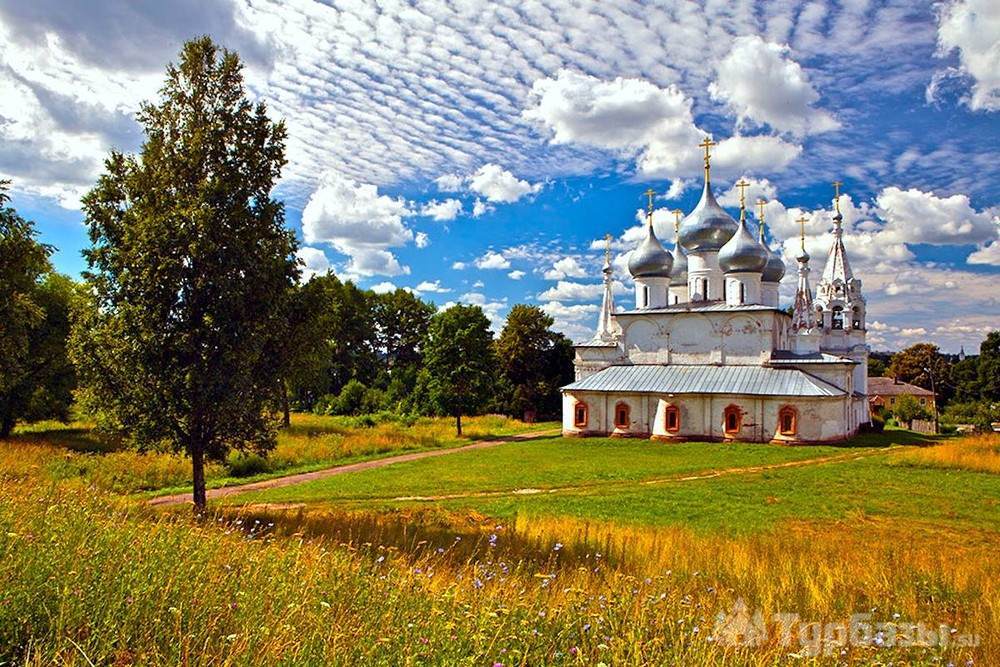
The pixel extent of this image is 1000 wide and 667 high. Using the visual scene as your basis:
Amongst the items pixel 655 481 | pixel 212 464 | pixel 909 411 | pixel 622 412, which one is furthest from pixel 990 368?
pixel 212 464

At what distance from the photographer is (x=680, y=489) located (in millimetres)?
18734

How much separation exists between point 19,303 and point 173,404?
473cm

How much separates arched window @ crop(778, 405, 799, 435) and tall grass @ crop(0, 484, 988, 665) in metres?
24.2

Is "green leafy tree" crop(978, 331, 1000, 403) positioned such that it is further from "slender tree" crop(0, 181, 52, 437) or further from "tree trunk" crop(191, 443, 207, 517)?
"slender tree" crop(0, 181, 52, 437)

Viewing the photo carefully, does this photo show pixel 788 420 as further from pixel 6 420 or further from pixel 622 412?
pixel 6 420

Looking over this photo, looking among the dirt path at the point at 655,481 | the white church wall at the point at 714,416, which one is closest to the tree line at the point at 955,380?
the white church wall at the point at 714,416

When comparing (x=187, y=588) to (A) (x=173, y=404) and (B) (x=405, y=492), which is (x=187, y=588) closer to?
(A) (x=173, y=404)

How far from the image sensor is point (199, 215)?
11320 mm

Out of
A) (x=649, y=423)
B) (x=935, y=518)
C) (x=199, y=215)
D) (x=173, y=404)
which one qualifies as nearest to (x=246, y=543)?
(x=173, y=404)

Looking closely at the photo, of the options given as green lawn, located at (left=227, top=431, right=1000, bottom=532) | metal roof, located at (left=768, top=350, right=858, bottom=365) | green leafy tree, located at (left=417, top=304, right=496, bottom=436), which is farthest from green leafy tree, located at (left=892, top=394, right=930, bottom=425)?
green leafy tree, located at (left=417, top=304, right=496, bottom=436)

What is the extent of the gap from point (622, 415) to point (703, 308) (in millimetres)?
7601

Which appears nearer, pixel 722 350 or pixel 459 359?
pixel 722 350

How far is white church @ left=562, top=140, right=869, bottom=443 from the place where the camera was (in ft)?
106

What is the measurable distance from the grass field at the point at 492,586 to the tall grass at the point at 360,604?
0.02 meters
